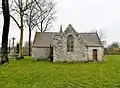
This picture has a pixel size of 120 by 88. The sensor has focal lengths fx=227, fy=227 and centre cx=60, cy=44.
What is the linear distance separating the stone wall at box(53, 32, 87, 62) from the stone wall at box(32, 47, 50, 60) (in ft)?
13.9

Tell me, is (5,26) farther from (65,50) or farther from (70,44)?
(70,44)

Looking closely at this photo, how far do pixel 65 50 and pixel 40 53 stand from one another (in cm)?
569

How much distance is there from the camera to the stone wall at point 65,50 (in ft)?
107

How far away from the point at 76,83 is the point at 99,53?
2410 centimetres

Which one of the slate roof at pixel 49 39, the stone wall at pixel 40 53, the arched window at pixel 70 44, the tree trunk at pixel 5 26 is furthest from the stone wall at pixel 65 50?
the tree trunk at pixel 5 26

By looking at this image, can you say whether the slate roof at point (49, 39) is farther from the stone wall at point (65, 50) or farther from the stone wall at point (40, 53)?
the stone wall at point (65, 50)

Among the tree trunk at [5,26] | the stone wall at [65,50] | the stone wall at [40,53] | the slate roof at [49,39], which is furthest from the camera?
the stone wall at [40,53]

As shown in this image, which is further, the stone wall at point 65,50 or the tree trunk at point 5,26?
the stone wall at point 65,50

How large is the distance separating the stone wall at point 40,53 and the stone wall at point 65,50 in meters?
4.24

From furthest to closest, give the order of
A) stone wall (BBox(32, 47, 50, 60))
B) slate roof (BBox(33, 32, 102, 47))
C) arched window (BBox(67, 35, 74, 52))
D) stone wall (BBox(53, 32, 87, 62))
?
stone wall (BBox(32, 47, 50, 60)), slate roof (BBox(33, 32, 102, 47)), arched window (BBox(67, 35, 74, 52)), stone wall (BBox(53, 32, 87, 62))

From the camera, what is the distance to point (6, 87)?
35.4 feet

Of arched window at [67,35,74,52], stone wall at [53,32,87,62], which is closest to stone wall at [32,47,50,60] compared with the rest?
stone wall at [53,32,87,62]

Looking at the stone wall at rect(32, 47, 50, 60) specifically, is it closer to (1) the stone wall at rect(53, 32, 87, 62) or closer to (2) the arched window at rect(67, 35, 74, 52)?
(1) the stone wall at rect(53, 32, 87, 62)

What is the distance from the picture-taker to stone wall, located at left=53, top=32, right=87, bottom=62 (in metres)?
32.7
